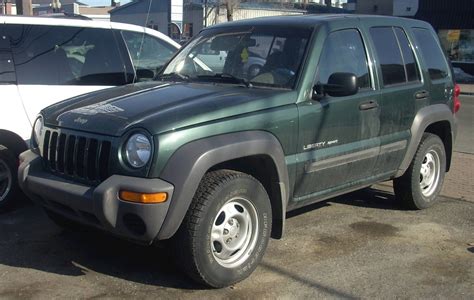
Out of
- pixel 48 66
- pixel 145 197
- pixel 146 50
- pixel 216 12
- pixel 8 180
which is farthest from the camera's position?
pixel 216 12

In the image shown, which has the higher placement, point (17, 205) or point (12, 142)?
point (12, 142)

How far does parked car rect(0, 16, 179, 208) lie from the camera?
558 cm

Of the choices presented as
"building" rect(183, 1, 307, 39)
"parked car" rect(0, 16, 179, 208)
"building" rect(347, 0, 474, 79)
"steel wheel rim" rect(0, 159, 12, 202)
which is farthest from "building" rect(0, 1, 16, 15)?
"building" rect(347, 0, 474, 79)

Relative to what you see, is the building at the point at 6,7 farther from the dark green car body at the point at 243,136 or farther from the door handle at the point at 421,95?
the door handle at the point at 421,95

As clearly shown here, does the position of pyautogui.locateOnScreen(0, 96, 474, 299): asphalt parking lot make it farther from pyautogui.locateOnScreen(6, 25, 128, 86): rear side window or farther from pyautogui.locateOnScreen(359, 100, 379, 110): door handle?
pyautogui.locateOnScreen(6, 25, 128, 86): rear side window

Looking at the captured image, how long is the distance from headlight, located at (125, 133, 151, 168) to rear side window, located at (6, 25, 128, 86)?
2.49m

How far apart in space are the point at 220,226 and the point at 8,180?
9.05 feet

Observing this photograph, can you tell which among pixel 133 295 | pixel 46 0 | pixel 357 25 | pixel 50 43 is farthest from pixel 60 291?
pixel 46 0

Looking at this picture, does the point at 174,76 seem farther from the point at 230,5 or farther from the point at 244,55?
the point at 230,5

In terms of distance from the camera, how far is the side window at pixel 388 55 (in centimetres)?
525

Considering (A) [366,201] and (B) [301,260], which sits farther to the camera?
(A) [366,201]

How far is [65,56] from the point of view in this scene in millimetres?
5953

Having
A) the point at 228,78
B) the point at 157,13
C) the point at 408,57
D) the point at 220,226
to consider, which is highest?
the point at 408,57

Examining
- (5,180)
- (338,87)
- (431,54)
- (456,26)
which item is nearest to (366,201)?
(431,54)
